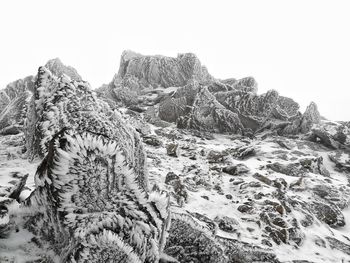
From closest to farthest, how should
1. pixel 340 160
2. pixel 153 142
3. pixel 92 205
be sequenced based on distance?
pixel 92 205
pixel 153 142
pixel 340 160

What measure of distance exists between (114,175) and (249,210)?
5.55 metres

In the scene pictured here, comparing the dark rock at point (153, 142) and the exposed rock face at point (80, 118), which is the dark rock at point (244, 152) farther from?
the exposed rock face at point (80, 118)

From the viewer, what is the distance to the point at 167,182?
28.8ft

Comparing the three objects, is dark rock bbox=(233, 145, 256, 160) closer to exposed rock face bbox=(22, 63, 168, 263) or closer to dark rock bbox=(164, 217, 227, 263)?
dark rock bbox=(164, 217, 227, 263)

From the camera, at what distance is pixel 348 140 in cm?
1739

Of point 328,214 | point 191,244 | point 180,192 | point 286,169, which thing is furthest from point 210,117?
point 191,244

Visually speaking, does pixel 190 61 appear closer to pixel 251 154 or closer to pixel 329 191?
pixel 251 154

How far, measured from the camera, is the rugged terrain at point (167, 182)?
3.53 m

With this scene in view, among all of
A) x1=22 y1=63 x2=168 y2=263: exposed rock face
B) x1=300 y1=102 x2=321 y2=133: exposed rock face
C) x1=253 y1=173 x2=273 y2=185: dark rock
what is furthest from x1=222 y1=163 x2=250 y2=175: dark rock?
x1=300 y1=102 x2=321 y2=133: exposed rock face

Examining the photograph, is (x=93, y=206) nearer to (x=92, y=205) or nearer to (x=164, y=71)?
(x=92, y=205)

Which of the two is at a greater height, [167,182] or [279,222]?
[167,182]

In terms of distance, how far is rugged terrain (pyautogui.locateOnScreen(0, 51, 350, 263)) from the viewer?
353cm

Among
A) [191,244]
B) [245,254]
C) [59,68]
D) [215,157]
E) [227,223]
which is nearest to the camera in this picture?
[191,244]

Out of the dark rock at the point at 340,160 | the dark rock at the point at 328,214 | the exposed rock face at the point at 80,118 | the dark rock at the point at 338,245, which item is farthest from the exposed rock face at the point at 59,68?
the dark rock at the point at 338,245
